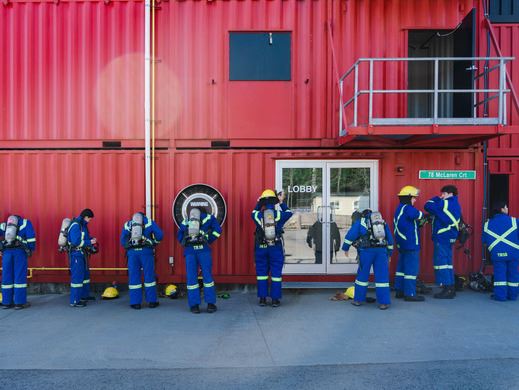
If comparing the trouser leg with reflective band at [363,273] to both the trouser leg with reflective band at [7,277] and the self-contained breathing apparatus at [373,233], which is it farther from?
the trouser leg with reflective band at [7,277]

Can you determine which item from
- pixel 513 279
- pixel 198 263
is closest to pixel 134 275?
pixel 198 263

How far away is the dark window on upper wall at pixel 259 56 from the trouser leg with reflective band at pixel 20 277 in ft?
16.7

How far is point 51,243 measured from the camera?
920cm

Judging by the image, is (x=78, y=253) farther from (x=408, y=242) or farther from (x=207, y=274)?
(x=408, y=242)

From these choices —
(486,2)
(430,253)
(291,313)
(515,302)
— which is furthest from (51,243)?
(486,2)

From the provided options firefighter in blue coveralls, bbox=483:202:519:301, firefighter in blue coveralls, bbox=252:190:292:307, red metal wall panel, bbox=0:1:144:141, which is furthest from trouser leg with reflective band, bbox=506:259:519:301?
red metal wall panel, bbox=0:1:144:141

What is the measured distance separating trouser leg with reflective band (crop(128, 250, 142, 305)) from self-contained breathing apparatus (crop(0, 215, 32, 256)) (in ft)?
6.01

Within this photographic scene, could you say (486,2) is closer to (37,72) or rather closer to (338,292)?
(338,292)

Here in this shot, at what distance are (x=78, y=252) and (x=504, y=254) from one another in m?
7.56

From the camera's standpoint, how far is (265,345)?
597cm

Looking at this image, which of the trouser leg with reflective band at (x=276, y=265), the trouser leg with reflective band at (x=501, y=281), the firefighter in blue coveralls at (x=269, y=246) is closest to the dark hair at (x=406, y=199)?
the trouser leg with reflective band at (x=501, y=281)

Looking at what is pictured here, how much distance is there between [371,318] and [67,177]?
643 centimetres

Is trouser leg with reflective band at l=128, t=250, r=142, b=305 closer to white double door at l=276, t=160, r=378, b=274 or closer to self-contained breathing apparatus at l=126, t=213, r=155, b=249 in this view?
self-contained breathing apparatus at l=126, t=213, r=155, b=249

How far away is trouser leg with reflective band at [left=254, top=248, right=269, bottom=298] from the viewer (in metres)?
7.86
